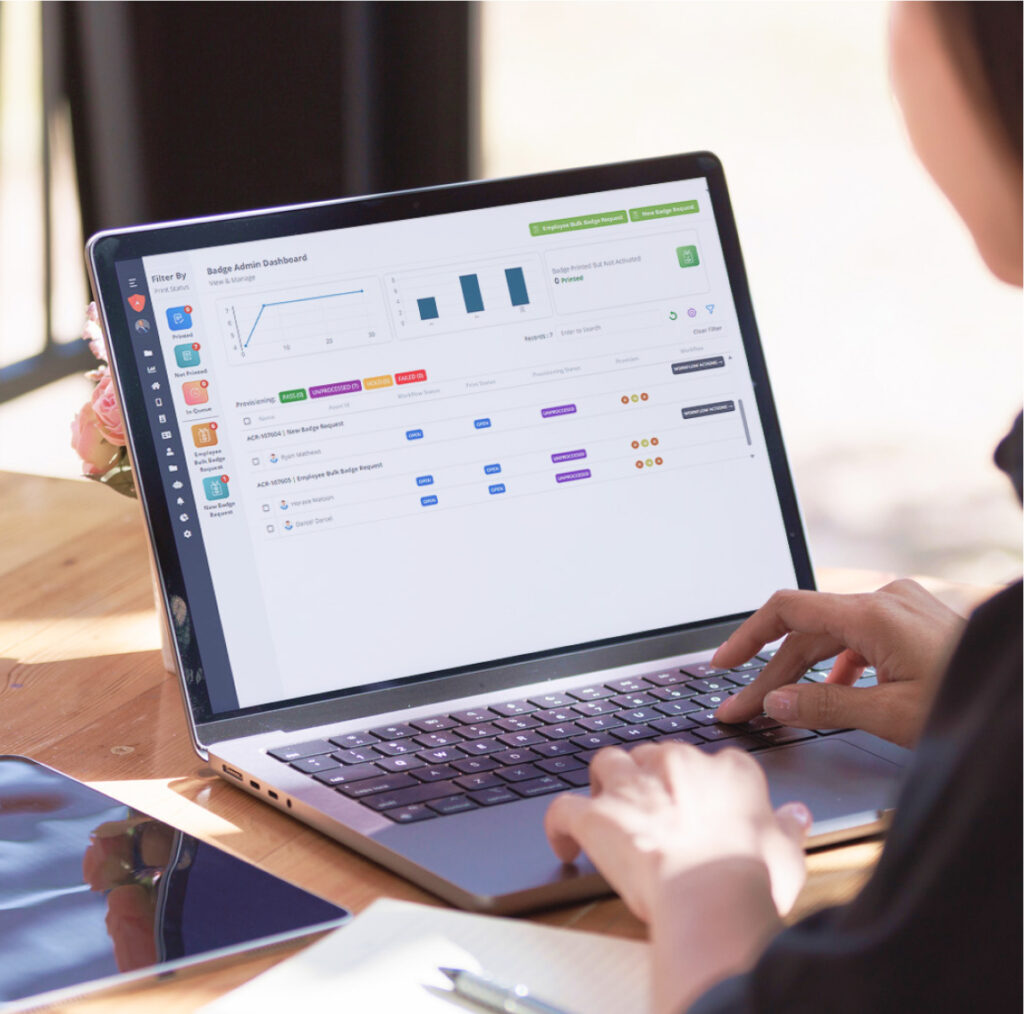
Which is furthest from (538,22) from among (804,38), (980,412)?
(980,412)

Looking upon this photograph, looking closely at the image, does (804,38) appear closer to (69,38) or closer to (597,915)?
(69,38)

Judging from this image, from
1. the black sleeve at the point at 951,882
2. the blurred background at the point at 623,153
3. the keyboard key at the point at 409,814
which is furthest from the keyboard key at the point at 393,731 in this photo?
the blurred background at the point at 623,153

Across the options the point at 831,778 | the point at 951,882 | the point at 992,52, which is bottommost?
the point at 831,778

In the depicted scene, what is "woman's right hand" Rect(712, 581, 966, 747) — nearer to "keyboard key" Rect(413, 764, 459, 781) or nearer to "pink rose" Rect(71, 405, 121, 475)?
"keyboard key" Rect(413, 764, 459, 781)

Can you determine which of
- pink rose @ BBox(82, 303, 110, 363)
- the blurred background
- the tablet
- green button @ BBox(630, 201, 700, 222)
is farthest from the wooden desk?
the blurred background

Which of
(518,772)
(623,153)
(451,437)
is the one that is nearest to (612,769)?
(518,772)

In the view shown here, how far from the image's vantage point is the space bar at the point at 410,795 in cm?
75

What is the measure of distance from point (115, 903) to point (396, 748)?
21 centimetres

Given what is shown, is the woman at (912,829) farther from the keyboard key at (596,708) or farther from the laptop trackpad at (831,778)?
the keyboard key at (596,708)

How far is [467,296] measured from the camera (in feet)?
3.12

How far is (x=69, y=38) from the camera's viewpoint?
9.71ft

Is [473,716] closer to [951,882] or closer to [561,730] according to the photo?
[561,730]

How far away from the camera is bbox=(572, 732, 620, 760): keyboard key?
0.82 meters

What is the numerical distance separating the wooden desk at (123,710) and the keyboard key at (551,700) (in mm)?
188
